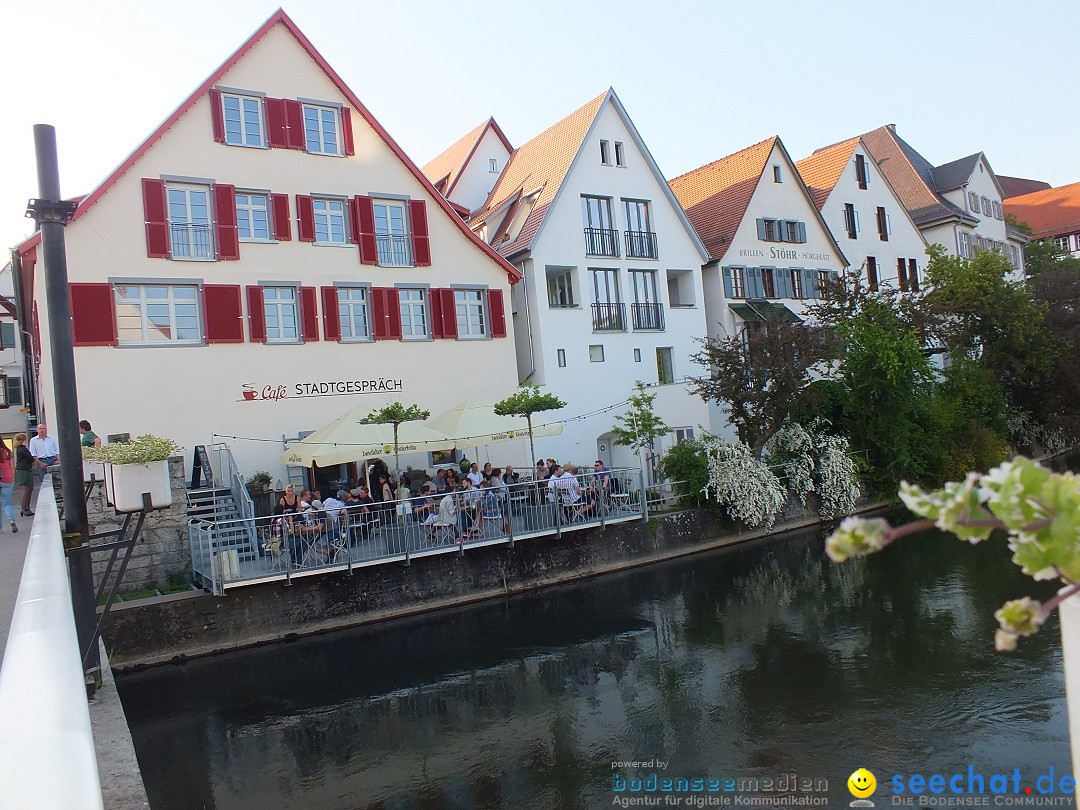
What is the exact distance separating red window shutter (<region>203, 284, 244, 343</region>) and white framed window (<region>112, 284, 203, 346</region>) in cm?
25

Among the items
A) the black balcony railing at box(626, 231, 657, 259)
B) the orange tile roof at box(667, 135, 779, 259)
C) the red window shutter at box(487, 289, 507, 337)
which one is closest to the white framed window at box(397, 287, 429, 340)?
the red window shutter at box(487, 289, 507, 337)

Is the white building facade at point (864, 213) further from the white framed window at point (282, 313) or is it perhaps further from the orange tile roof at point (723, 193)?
the white framed window at point (282, 313)

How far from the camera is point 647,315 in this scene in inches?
1138

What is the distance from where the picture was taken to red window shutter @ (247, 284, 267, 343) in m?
21.2

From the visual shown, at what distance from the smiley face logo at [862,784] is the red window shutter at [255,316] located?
16862 mm

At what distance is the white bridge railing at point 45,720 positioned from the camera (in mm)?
1787

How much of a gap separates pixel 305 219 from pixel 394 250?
256cm

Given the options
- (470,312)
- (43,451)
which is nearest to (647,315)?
(470,312)

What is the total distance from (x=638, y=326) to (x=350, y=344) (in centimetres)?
1008

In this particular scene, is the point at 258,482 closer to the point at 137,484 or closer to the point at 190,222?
the point at 190,222

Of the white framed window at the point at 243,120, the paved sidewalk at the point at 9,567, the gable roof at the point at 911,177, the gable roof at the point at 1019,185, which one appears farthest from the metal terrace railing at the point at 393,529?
the gable roof at the point at 1019,185

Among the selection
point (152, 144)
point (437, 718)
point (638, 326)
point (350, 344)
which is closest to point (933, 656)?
point (437, 718)

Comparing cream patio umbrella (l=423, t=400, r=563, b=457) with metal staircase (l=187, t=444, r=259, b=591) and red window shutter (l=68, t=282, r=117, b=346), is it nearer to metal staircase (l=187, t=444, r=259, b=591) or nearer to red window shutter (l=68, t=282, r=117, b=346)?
metal staircase (l=187, t=444, r=259, b=591)

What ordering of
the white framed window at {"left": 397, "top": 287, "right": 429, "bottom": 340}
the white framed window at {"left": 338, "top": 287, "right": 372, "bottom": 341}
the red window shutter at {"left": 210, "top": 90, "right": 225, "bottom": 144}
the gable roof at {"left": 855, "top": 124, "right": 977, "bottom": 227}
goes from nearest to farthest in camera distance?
the red window shutter at {"left": 210, "top": 90, "right": 225, "bottom": 144}
the white framed window at {"left": 338, "top": 287, "right": 372, "bottom": 341}
the white framed window at {"left": 397, "top": 287, "right": 429, "bottom": 340}
the gable roof at {"left": 855, "top": 124, "right": 977, "bottom": 227}
